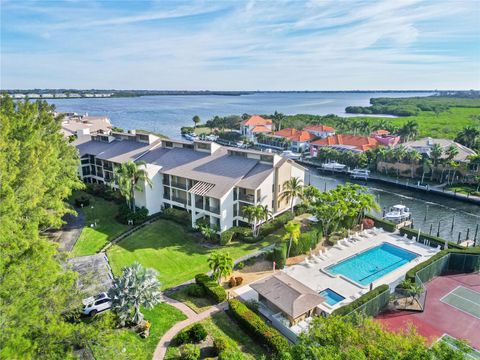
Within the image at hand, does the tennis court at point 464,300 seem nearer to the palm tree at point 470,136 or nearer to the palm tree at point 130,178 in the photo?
the palm tree at point 130,178

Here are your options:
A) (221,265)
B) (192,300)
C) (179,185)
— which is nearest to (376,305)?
(221,265)

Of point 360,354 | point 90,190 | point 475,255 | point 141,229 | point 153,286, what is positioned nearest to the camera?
point 360,354

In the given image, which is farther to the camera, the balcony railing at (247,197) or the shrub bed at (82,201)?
the shrub bed at (82,201)

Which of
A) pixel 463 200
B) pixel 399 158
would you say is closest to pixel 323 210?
pixel 463 200

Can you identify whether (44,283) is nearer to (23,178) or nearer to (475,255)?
(23,178)

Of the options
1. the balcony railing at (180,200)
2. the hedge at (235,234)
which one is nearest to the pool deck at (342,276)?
the hedge at (235,234)

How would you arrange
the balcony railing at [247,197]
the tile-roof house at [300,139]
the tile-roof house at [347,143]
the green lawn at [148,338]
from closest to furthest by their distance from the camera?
the green lawn at [148,338] → the balcony railing at [247,197] → the tile-roof house at [347,143] → the tile-roof house at [300,139]

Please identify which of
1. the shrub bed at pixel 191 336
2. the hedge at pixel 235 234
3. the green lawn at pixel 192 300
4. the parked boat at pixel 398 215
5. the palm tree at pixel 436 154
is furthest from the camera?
the palm tree at pixel 436 154
